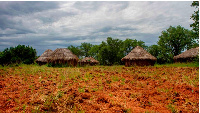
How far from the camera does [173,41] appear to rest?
3478 cm

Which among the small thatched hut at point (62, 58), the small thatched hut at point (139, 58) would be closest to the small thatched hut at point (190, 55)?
the small thatched hut at point (139, 58)

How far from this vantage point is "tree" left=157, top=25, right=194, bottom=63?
33906 millimetres

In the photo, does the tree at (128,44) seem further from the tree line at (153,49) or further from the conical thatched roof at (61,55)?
the conical thatched roof at (61,55)

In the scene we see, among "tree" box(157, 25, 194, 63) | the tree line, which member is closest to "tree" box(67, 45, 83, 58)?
the tree line

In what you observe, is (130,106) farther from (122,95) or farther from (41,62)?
(41,62)

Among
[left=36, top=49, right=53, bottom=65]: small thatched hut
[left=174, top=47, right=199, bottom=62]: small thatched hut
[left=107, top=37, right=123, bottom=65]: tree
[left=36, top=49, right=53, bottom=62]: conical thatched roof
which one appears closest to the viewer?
[left=174, top=47, right=199, bottom=62]: small thatched hut

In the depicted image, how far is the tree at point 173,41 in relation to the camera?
33906mm

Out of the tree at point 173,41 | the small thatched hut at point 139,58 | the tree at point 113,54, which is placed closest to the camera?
the small thatched hut at point 139,58

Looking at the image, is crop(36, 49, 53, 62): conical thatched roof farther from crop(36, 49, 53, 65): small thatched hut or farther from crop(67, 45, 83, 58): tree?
crop(67, 45, 83, 58): tree

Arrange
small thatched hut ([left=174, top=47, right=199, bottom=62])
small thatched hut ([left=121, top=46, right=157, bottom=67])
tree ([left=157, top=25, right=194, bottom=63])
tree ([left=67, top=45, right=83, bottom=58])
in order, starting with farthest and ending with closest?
tree ([left=67, top=45, right=83, bottom=58])
tree ([left=157, top=25, right=194, bottom=63])
small thatched hut ([left=174, top=47, right=199, bottom=62])
small thatched hut ([left=121, top=46, right=157, bottom=67])

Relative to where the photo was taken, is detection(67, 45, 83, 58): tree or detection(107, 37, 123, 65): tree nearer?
detection(107, 37, 123, 65): tree

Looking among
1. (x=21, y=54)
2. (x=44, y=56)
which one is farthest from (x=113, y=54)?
(x=21, y=54)

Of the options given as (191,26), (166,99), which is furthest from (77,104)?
(191,26)

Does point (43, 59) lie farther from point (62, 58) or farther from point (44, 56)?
point (62, 58)
